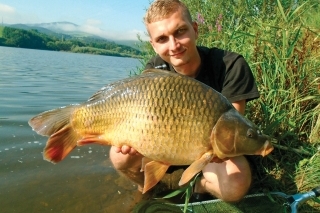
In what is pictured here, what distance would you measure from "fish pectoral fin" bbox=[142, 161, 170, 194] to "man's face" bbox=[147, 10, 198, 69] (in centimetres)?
80

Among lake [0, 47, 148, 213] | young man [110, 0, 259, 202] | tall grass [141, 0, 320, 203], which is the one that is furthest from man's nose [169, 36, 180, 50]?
lake [0, 47, 148, 213]

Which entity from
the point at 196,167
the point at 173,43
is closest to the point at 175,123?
the point at 196,167

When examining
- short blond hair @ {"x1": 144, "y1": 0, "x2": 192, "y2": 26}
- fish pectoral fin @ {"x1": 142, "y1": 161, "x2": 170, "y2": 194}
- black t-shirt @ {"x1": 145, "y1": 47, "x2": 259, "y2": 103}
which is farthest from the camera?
short blond hair @ {"x1": 144, "y1": 0, "x2": 192, "y2": 26}

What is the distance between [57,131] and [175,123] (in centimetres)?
70

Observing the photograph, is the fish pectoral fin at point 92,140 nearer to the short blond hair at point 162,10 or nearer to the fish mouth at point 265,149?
the fish mouth at point 265,149

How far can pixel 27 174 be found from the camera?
2.94 metres

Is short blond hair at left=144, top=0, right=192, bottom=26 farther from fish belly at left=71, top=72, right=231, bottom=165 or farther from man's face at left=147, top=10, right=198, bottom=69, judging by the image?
fish belly at left=71, top=72, right=231, bottom=165

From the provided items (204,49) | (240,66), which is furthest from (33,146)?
(240,66)

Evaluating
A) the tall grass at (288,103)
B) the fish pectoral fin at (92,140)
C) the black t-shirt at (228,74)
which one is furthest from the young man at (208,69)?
the tall grass at (288,103)

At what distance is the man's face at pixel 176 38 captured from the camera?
2213 millimetres

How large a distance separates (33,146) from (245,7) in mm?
3051

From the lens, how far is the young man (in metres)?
2.08

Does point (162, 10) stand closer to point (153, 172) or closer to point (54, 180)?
point (153, 172)

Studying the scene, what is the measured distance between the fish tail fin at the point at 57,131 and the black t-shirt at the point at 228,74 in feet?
3.14
